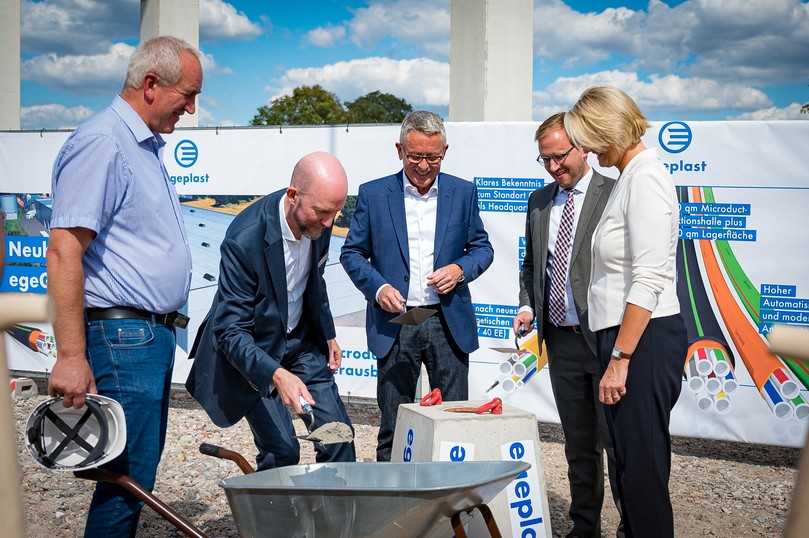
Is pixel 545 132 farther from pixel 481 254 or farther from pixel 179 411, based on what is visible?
pixel 179 411

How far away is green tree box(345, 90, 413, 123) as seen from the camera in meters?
58.9

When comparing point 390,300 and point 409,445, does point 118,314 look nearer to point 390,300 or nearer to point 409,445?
point 409,445

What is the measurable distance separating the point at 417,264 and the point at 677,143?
7.96 feet

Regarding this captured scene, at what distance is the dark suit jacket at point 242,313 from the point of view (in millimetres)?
3203

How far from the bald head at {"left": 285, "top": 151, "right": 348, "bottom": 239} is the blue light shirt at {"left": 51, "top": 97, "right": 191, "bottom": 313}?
0.45 metres

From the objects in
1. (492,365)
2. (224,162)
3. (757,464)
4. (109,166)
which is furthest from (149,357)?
(757,464)

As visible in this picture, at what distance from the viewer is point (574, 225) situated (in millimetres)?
3898

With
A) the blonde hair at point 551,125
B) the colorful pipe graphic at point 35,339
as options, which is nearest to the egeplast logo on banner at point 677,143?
the blonde hair at point 551,125

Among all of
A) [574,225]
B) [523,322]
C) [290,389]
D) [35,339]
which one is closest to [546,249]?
[574,225]

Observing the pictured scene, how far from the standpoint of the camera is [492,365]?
5.99 meters

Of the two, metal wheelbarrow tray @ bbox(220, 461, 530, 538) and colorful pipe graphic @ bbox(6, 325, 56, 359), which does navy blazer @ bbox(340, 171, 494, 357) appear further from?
colorful pipe graphic @ bbox(6, 325, 56, 359)

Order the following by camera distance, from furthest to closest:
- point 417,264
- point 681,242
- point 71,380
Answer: point 681,242
point 417,264
point 71,380

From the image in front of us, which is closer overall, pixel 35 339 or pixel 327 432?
pixel 327 432

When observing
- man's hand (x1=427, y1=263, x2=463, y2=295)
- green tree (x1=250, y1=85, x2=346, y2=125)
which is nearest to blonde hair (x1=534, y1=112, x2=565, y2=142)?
man's hand (x1=427, y1=263, x2=463, y2=295)
